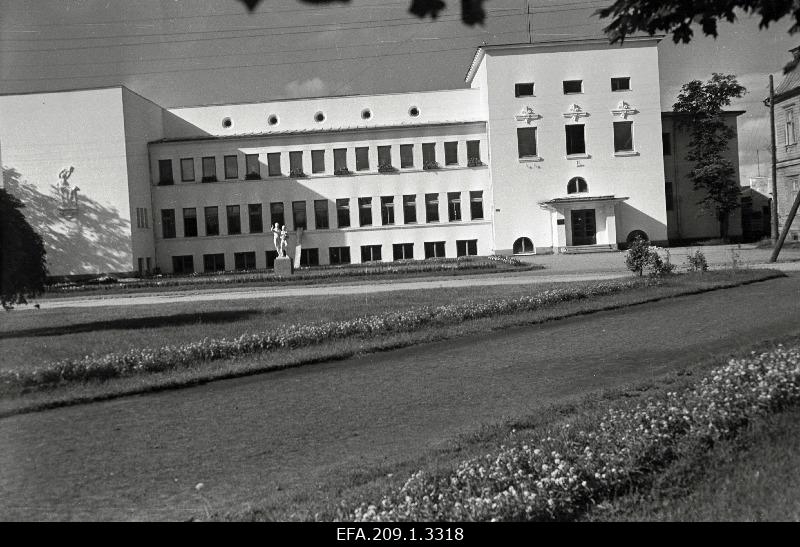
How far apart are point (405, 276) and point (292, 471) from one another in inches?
1023

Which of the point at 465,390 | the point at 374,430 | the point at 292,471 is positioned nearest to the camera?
the point at 292,471

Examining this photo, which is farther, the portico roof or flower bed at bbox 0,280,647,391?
the portico roof

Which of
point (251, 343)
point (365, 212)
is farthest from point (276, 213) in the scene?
point (251, 343)

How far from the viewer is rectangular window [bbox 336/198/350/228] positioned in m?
55.3

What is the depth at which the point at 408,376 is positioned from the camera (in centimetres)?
1045

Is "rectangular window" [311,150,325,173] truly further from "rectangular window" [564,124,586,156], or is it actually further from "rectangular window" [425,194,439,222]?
"rectangular window" [564,124,586,156]

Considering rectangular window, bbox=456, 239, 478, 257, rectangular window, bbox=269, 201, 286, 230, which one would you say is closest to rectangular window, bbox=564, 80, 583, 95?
rectangular window, bbox=456, 239, 478, 257

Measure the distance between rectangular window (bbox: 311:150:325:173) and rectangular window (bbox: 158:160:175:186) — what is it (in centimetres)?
1006

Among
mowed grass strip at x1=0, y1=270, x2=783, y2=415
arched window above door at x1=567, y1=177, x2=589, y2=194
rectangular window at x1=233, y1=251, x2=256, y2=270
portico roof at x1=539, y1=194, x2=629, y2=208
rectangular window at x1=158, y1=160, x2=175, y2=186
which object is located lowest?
mowed grass strip at x1=0, y1=270, x2=783, y2=415

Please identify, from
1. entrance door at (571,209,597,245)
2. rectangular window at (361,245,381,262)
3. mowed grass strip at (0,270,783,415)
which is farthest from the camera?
rectangular window at (361,245,381,262)

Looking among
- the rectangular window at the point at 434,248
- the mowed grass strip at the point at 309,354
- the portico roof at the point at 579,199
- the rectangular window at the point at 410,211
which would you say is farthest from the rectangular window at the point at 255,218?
the mowed grass strip at the point at 309,354

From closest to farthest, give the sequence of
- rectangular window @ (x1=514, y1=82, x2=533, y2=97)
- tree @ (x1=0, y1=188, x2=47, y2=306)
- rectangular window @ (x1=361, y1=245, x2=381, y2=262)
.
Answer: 1. tree @ (x1=0, y1=188, x2=47, y2=306)
2. rectangular window @ (x1=514, y1=82, x2=533, y2=97)
3. rectangular window @ (x1=361, y1=245, x2=381, y2=262)
